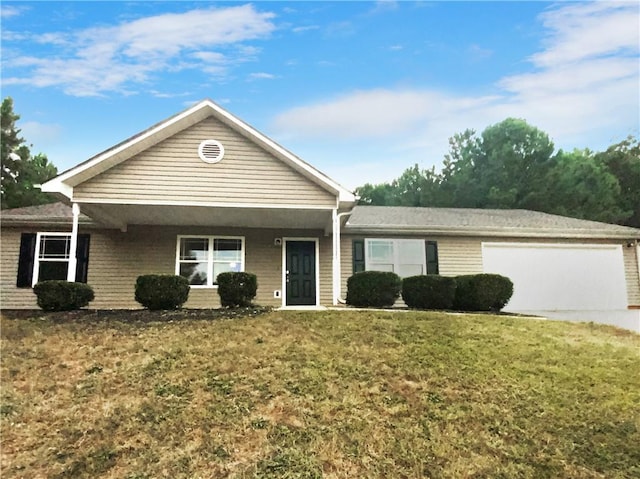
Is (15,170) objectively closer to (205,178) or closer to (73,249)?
(73,249)

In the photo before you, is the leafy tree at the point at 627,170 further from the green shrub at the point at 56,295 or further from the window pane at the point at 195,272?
the green shrub at the point at 56,295

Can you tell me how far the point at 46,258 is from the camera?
45.5 ft

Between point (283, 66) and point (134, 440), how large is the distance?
11229 mm

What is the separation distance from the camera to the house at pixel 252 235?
39.4ft

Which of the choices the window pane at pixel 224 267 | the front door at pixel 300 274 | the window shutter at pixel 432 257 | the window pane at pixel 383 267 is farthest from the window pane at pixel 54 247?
the window shutter at pixel 432 257

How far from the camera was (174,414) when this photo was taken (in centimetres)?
589

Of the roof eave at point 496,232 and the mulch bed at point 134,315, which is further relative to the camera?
the roof eave at point 496,232

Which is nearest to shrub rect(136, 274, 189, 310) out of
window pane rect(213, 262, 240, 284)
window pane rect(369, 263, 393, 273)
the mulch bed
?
the mulch bed

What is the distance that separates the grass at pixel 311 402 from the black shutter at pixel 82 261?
492cm

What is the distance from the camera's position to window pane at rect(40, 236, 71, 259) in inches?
547

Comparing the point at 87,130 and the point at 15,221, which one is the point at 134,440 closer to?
the point at 15,221

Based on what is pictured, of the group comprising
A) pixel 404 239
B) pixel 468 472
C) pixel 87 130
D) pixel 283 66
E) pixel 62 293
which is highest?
→ pixel 283 66

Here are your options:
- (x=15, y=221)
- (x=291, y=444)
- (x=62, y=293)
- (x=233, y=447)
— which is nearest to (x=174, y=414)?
(x=233, y=447)

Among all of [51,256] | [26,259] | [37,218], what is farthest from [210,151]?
[26,259]
